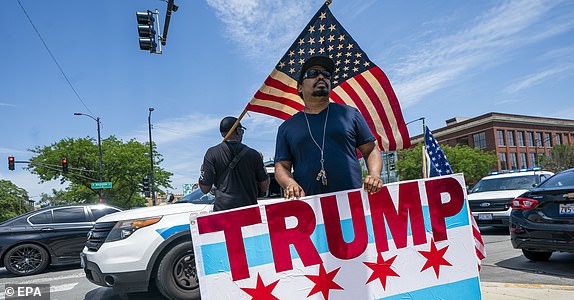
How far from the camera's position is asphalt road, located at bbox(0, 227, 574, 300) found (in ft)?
16.6

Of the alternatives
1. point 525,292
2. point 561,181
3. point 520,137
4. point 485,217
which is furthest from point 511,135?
point 525,292

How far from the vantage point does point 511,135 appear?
6084 centimetres

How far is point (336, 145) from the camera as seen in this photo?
105 inches

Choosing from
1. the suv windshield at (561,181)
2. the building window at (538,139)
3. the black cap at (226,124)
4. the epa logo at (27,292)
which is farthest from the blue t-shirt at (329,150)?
the building window at (538,139)

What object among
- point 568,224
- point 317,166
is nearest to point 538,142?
point 568,224

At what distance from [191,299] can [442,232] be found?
3.04 metres

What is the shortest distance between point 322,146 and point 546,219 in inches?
173

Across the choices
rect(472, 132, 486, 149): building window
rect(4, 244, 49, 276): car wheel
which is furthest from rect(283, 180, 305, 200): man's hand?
rect(472, 132, 486, 149): building window

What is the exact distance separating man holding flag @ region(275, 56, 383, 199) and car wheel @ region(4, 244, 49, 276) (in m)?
7.81

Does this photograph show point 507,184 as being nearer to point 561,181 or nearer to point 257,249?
point 561,181

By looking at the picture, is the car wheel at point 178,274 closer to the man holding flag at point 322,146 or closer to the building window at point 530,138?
the man holding flag at point 322,146

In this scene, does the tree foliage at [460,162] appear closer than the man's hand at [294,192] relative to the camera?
No

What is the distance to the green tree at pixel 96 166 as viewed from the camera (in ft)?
114

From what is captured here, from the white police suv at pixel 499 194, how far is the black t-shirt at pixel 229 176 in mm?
7711
